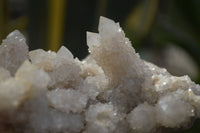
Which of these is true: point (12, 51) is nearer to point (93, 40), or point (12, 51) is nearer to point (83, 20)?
point (93, 40)

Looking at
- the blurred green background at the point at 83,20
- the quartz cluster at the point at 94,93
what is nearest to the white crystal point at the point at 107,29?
the quartz cluster at the point at 94,93

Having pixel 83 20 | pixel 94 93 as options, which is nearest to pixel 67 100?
pixel 94 93

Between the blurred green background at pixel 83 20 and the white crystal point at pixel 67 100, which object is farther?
the blurred green background at pixel 83 20

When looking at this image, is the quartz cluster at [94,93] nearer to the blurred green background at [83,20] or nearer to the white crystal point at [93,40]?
the white crystal point at [93,40]

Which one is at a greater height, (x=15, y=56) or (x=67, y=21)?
(x=15, y=56)

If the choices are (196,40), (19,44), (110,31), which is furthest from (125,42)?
(196,40)

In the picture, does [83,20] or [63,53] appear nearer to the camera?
[63,53]

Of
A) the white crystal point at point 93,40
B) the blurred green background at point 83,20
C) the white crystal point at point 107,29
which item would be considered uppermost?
the white crystal point at point 107,29

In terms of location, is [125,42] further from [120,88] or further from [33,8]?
[33,8]

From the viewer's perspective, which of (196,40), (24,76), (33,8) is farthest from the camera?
(196,40)
